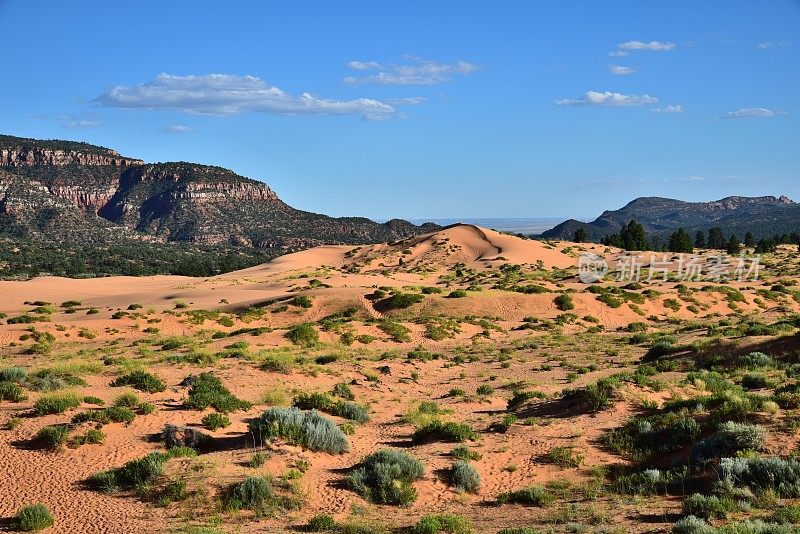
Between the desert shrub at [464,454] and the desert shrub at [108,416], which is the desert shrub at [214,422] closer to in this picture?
the desert shrub at [108,416]

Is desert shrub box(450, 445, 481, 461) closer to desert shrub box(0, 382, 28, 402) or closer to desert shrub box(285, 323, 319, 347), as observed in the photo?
desert shrub box(0, 382, 28, 402)

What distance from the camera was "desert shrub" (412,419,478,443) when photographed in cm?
1358

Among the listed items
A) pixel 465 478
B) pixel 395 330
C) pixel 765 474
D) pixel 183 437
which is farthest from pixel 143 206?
pixel 765 474

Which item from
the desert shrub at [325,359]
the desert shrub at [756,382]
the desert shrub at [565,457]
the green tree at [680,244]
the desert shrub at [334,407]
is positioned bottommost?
the desert shrub at [325,359]

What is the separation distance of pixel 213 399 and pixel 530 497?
27.8 ft

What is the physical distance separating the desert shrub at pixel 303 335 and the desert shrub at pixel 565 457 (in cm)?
1778

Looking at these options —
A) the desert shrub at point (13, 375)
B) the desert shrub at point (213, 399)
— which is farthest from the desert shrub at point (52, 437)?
the desert shrub at point (13, 375)

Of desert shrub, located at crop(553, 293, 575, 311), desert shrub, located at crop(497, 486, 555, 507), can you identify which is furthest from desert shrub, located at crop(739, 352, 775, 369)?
desert shrub, located at crop(553, 293, 575, 311)

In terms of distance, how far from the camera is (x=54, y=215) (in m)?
134

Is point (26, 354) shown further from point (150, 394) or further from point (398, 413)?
point (398, 413)

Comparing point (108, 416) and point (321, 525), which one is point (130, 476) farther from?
point (321, 525)

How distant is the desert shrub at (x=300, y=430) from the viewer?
12320 millimetres

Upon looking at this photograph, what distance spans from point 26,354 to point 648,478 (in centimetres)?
2607

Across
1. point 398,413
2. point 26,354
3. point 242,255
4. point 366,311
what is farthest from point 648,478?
point 242,255
